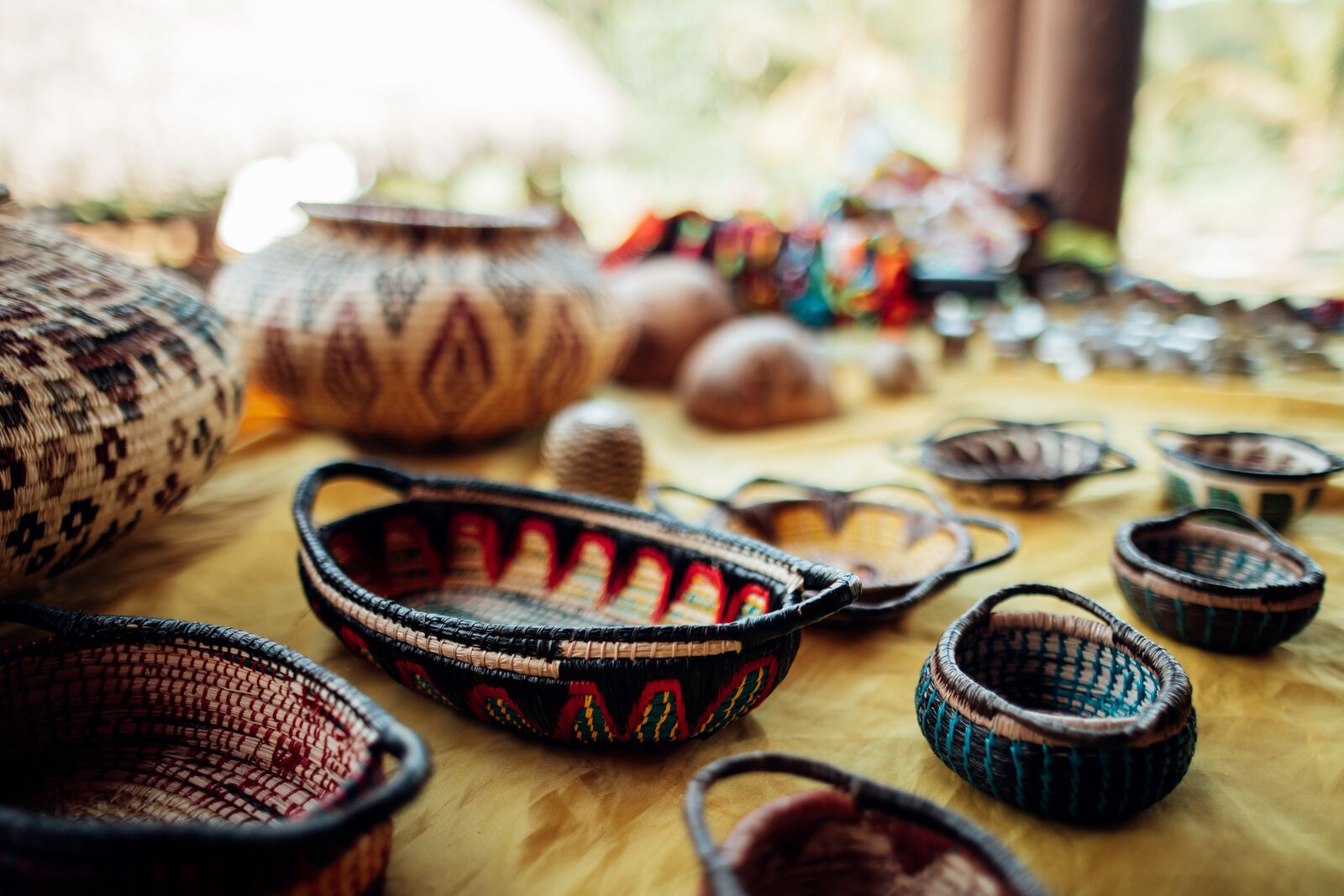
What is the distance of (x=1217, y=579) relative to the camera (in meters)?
1.21

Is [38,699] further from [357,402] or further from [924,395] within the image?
[924,395]

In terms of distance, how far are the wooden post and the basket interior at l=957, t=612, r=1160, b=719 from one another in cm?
331

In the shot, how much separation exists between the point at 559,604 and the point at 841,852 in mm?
594

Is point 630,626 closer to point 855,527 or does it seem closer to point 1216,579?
point 855,527

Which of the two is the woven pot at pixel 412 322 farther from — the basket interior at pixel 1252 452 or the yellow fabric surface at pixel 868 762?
the basket interior at pixel 1252 452

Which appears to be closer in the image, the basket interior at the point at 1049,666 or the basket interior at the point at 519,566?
the basket interior at the point at 1049,666

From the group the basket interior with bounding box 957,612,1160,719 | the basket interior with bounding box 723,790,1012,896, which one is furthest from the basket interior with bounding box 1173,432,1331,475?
the basket interior with bounding box 723,790,1012,896

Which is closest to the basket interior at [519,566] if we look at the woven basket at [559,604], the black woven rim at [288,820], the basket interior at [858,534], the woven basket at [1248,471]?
the woven basket at [559,604]

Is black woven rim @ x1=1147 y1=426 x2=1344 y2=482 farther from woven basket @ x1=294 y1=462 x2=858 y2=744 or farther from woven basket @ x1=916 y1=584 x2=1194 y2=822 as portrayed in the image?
woven basket @ x1=294 y1=462 x2=858 y2=744

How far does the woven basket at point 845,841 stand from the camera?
1.98 feet

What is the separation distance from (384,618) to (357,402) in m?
0.94

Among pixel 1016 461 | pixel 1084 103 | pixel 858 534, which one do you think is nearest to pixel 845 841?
pixel 858 534

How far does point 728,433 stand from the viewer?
2.25 meters

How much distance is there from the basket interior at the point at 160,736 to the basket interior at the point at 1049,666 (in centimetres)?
66
